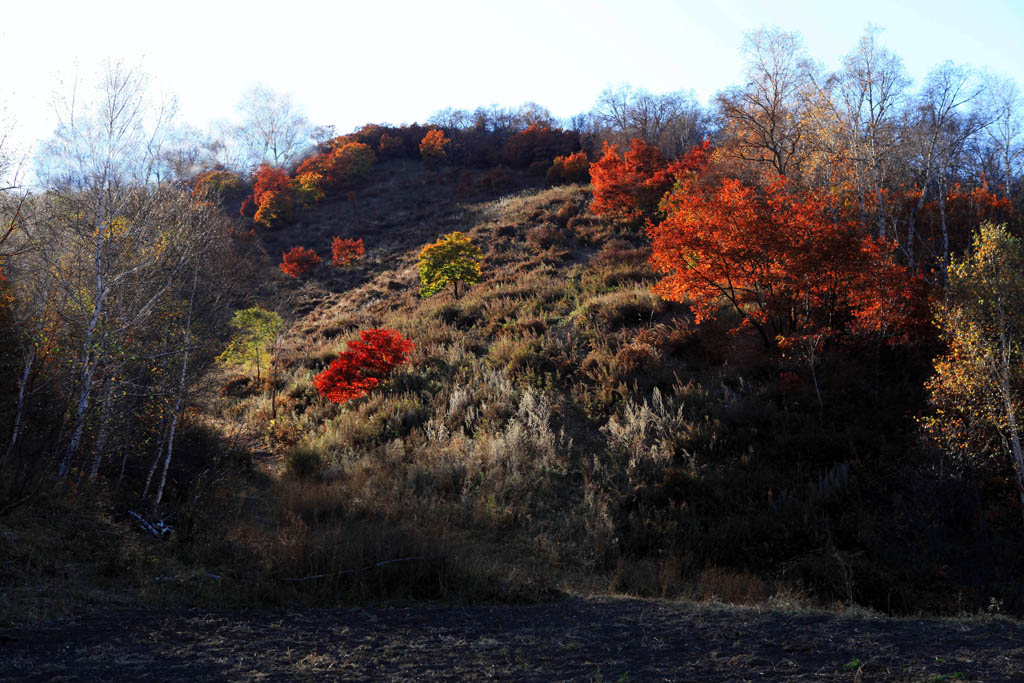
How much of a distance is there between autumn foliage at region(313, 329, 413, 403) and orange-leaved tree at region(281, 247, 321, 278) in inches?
962

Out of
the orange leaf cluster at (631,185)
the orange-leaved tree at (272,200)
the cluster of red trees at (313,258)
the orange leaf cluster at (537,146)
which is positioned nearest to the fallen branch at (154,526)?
the orange leaf cluster at (631,185)

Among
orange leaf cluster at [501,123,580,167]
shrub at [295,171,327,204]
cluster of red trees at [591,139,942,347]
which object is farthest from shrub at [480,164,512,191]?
cluster of red trees at [591,139,942,347]

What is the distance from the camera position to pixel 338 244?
3866 cm

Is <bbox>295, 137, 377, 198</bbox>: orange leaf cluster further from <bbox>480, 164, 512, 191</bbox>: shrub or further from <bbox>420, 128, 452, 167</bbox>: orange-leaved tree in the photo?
<bbox>480, 164, 512, 191</bbox>: shrub

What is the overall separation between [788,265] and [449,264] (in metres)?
16.4

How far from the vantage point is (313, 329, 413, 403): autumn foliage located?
52.6ft

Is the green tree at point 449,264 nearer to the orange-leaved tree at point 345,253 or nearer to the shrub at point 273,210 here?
the orange-leaved tree at point 345,253

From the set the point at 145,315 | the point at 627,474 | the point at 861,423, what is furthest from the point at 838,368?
the point at 145,315

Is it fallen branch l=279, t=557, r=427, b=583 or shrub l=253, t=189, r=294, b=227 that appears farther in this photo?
shrub l=253, t=189, r=294, b=227

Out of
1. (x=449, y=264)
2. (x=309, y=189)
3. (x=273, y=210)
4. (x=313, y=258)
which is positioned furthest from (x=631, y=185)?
(x=309, y=189)

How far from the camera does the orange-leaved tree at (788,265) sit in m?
12.4

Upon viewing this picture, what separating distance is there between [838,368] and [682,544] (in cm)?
669

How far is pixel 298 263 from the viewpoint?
39219 mm

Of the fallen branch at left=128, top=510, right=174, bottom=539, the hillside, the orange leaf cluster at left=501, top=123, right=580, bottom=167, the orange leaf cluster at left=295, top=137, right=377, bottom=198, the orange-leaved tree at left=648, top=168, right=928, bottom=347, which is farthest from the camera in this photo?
the orange leaf cluster at left=295, top=137, right=377, bottom=198
